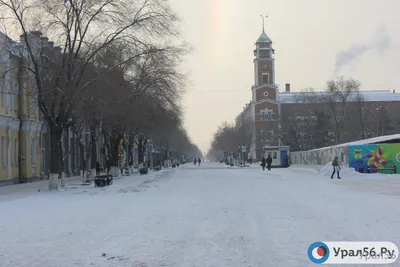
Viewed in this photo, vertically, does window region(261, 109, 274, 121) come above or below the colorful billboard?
above

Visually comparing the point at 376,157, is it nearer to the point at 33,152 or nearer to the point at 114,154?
the point at 114,154

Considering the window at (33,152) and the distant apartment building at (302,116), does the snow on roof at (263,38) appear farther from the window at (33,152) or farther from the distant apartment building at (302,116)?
the window at (33,152)

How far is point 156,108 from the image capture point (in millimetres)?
40125

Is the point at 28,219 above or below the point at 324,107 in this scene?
below

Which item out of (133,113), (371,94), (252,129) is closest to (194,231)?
(133,113)

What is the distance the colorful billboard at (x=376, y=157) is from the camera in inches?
1628

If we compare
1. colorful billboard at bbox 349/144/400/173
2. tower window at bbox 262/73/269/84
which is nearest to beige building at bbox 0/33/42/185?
colorful billboard at bbox 349/144/400/173

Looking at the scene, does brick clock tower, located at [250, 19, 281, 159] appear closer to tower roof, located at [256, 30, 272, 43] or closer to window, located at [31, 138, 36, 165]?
tower roof, located at [256, 30, 272, 43]

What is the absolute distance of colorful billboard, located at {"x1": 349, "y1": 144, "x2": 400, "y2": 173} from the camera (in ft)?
136

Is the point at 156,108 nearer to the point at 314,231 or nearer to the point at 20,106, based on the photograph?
the point at 20,106

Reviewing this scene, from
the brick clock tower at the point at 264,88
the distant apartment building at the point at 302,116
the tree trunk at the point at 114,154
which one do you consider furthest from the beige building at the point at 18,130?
the brick clock tower at the point at 264,88

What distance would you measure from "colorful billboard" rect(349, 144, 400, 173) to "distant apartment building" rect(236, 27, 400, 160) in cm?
3254

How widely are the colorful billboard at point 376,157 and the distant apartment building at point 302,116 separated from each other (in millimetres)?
32542

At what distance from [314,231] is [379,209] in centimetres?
538
